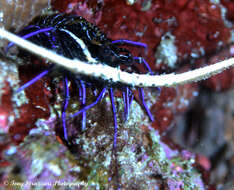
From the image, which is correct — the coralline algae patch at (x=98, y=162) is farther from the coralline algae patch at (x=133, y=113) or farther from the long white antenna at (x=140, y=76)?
the long white antenna at (x=140, y=76)

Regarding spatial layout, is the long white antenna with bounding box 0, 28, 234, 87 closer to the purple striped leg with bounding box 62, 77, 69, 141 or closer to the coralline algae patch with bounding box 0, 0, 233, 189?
the purple striped leg with bounding box 62, 77, 69, 141

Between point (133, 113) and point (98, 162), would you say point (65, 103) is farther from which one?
point (133, 113)

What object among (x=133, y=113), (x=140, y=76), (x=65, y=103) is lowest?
(x=133, y=113)

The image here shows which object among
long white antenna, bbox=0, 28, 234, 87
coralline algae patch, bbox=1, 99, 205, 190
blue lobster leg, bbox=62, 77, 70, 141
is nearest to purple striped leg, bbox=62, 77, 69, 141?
blue lobster leg, bbox=62, 77, 70, 141

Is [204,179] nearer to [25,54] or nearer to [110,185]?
[110,185]

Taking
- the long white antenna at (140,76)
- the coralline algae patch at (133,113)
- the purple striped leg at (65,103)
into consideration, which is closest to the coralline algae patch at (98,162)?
the coralline algae patch at (133,113)

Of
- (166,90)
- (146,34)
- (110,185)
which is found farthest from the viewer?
(166,90)

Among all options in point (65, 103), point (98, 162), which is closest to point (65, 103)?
point (65, 103)

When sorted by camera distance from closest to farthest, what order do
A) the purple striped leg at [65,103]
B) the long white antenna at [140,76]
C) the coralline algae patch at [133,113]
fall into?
the long white antenna at [140,76], the coralline algae patch at [133,113], the purple striped leg at [65,103]

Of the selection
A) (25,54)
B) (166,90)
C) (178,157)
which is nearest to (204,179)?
(178,157)

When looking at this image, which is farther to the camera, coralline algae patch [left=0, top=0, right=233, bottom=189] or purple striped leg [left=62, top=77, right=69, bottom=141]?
purple striped leg [left=62, top=77, right=69, bottom=141]

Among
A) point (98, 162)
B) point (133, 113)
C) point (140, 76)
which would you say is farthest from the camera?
point (133, 113)
